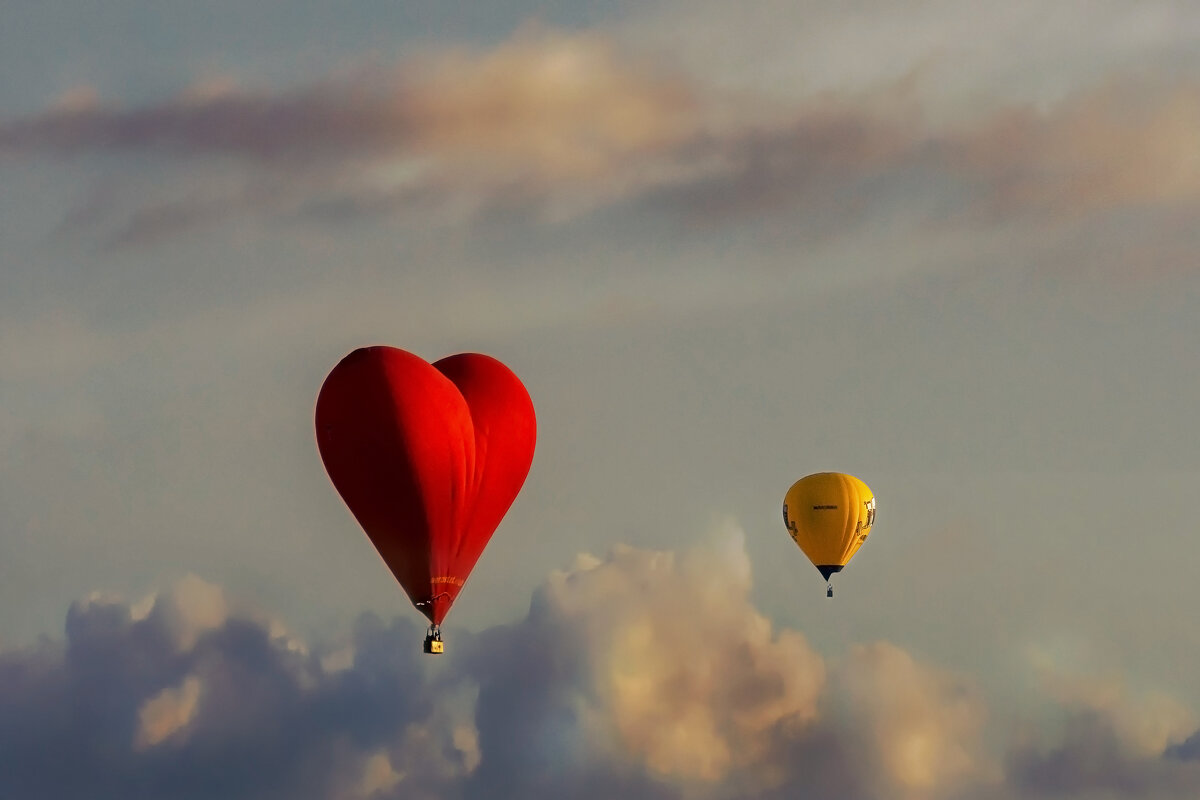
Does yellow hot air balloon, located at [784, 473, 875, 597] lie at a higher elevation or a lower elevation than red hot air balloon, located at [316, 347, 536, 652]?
higher

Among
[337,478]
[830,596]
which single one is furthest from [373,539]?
[830,596]

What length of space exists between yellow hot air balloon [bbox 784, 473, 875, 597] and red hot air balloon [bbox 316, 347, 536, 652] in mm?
46845

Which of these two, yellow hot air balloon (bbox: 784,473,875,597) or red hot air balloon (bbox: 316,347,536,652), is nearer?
red hot air balloon (bbox: 316,347,536,652)

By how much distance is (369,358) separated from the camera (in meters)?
131

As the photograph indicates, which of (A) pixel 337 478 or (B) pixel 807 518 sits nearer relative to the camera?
(A) pixel 337 478

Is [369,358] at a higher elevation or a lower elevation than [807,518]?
lower

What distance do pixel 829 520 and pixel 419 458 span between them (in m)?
52.9

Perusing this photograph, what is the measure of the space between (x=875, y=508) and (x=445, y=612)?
182 feet

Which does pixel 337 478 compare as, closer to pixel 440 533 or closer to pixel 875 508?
pixel 440 533

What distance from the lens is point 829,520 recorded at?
6983 inches

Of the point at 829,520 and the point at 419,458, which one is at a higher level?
the point at 829,520

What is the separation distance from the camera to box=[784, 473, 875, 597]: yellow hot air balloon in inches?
6993

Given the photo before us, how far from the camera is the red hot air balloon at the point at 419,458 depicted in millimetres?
129875

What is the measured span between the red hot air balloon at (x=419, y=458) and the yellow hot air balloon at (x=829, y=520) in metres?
46.8
